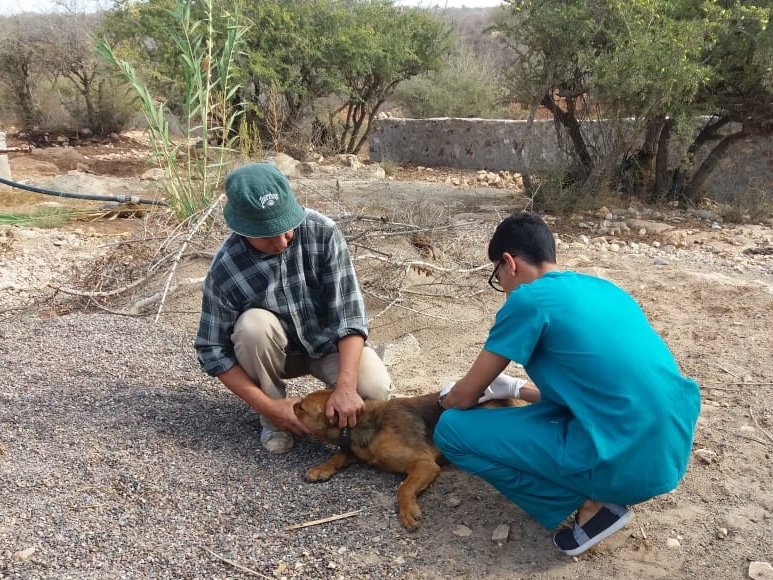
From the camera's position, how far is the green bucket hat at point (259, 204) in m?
2.84

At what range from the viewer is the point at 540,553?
8.16ft

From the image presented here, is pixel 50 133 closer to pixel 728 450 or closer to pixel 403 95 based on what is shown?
pixel 403 95

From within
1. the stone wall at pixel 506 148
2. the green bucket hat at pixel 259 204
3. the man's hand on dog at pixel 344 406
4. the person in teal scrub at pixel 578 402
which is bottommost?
the stone wall at pixel 506 148

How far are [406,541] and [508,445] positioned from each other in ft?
1.70

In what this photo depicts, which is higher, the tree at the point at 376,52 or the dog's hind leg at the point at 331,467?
the tree at the point at 376,52

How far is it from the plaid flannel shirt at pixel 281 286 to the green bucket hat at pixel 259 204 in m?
0.24

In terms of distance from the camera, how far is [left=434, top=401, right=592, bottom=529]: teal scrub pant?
7.88ft

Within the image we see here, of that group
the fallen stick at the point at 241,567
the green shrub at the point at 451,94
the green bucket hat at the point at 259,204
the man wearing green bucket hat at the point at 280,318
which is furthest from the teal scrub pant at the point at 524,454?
the green shrub at the point at 451,94

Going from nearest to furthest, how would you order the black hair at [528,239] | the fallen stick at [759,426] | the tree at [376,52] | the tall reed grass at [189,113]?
the black hair at [528,239]
the fallen stick at [759,426]
the tall reed grass at [189,113]
the tree at [376,52]

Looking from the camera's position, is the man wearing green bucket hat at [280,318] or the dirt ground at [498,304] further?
the man wearing green bucket hat at [280,318]

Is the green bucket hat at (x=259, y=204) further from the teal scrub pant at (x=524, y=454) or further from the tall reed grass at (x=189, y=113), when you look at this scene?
the tall reed grass at (x=189, y=113)

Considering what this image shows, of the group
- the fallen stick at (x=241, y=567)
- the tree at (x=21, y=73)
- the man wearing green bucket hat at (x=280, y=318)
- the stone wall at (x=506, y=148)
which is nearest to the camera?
the fallen stick at (x=241, y=567)

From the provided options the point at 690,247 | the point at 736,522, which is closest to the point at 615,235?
the point at 690,247

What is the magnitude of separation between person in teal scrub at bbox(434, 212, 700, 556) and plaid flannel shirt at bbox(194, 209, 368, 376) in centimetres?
88
